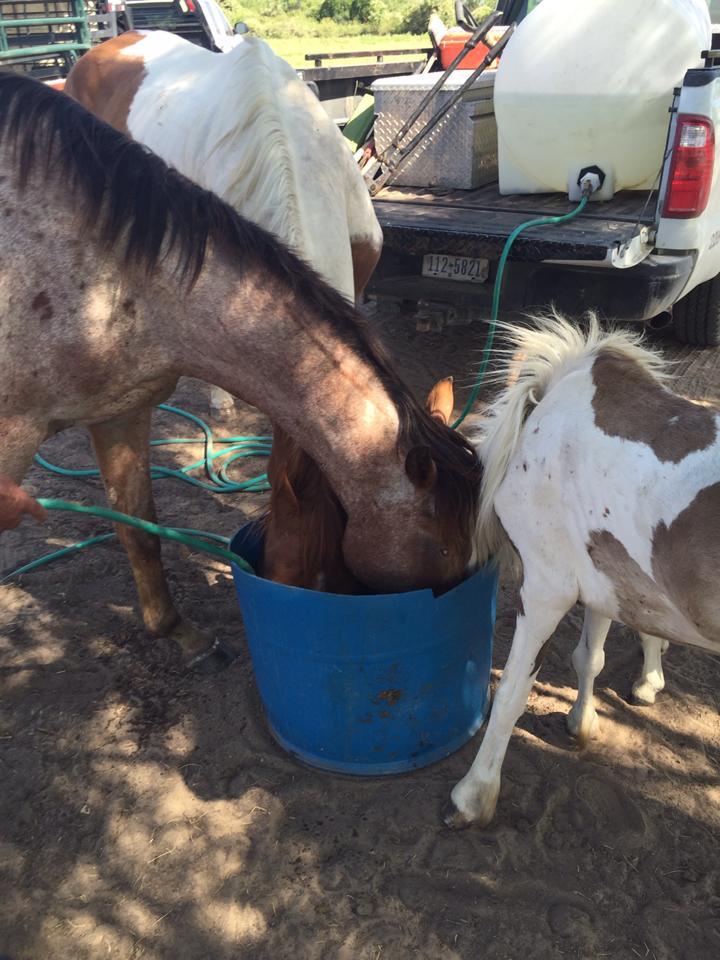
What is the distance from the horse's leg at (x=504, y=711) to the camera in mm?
2021

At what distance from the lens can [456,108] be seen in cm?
449

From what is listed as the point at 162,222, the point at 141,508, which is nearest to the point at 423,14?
the point at 141,508

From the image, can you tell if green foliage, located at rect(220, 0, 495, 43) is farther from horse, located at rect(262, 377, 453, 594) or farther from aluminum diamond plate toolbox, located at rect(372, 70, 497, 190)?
horse, located at rect(262, 377, 453, 594)

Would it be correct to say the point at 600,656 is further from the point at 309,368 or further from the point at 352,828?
the point at 309,368

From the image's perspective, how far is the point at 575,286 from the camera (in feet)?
12.5

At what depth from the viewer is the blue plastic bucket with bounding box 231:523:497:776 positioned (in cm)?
207

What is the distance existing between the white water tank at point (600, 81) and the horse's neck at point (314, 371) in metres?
2.48

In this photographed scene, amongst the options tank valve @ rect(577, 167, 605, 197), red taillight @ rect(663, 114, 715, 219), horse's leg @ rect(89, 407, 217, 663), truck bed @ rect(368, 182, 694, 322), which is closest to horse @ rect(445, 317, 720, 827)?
horse's leg @ rect(89, 407, 217, 663)

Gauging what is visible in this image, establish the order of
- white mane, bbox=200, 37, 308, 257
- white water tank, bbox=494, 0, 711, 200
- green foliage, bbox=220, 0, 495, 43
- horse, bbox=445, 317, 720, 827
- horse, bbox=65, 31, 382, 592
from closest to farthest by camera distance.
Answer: horse, bbox=445, 317, 720, 827 → horse, bbox=65, 31, 382, 592 → white mane, bbox=200, 37, 308, 257 → white water tank, bbox=494, 0, 711, 200 → green foliage, bbox=220, 0, 495, 43

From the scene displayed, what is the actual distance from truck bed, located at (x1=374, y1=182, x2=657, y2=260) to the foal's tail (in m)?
1.66

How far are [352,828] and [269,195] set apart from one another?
74.7 inches

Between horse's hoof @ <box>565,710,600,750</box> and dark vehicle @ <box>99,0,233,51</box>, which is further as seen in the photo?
dark vehicle @ <box>99,0,233,51</box>

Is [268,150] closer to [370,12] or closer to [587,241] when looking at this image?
[587,241]

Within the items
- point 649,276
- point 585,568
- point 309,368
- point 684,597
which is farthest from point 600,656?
point 649,276
